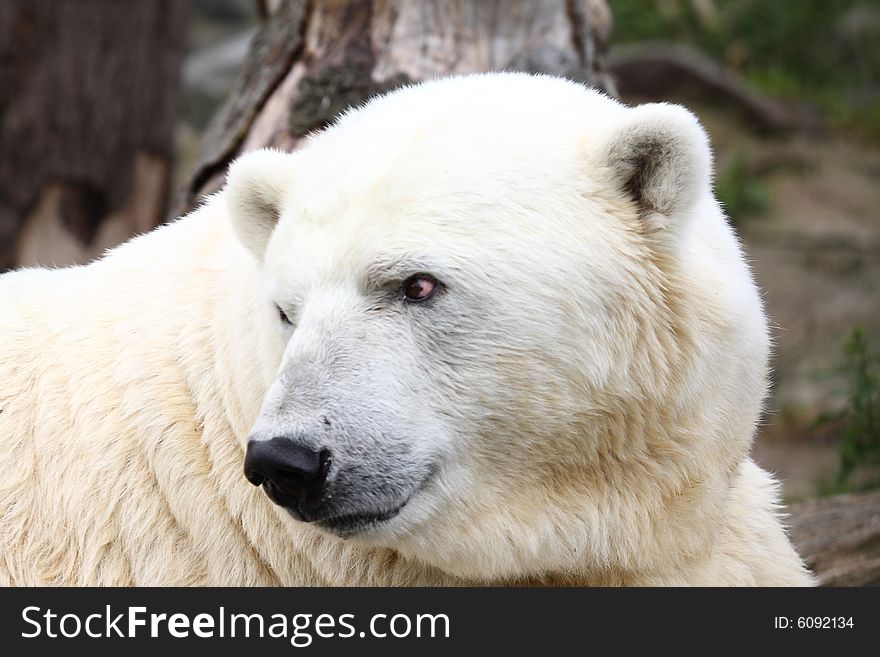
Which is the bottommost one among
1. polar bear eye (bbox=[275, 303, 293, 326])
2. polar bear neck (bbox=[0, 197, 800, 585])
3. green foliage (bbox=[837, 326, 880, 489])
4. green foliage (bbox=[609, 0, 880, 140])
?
polar bear neck (bbox=[0, 197, 800, 585])

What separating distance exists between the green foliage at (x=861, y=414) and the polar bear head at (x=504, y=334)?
7.57 feet

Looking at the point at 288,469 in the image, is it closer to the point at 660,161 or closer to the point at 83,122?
the point at 660,161

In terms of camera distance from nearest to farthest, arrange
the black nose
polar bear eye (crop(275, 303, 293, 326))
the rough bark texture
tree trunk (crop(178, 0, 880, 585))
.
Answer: the black nose
polar bear eye (crop(275, 303, 293, 326))
the rough bark texture
tree trunk (crop(178, 0, 880, 585))

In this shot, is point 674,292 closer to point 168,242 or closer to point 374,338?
point 374,338

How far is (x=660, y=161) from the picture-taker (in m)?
2.62

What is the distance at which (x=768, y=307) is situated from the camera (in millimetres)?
9727

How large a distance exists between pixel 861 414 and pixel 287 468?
11.3ft

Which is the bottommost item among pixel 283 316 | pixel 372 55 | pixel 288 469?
pixel 288 469

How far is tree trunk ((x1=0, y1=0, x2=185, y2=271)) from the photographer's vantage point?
6.65 m

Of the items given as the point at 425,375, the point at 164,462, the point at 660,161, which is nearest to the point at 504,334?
the point at 425,375

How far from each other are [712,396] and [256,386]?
1.22 m

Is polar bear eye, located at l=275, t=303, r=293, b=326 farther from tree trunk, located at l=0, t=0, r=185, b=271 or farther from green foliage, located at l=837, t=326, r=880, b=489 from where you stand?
tree trunk, located at l=0, t=0, r=185, b=271

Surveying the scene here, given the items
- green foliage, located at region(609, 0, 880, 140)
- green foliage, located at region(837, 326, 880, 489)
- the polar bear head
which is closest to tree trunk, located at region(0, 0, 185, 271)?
the polar bear head

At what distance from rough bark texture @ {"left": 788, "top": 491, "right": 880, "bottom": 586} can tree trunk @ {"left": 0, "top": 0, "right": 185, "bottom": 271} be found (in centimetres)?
484
